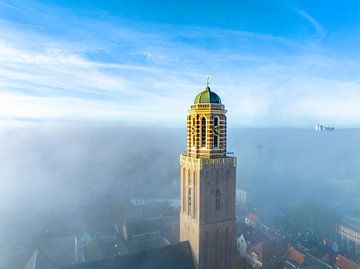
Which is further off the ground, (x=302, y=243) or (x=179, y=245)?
(x=179, y=245)

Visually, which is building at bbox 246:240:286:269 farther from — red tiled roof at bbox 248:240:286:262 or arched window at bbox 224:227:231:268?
arched window at bbox 224:227:231:268

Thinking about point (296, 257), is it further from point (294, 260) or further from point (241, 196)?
point (241, 196)

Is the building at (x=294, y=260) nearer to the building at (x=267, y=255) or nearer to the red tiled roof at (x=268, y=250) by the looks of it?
the building at (x=267, y=255)

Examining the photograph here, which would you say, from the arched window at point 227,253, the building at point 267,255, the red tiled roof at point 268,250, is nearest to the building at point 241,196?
the red tiled roof at point 268,250

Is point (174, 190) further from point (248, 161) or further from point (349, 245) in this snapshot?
point (248, 161)

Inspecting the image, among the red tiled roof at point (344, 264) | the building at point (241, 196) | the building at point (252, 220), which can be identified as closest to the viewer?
the red tiled roof at point (344, 264)

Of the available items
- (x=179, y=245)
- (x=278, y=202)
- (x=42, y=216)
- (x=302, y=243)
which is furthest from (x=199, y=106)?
(x=278, y=202)

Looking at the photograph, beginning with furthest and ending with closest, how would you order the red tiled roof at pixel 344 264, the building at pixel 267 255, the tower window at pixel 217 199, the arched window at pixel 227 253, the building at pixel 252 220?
the building at pixel 252 220
the building at pixel 267 255
the red tiled roof at pixel 344 264
the arched window at pixel 227 253
the tower window at pixel 217 199

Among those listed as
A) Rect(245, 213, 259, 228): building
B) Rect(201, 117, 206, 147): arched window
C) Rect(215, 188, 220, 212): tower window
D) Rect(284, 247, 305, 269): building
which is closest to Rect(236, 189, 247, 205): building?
Rect(245, 213, 259, 228): building
